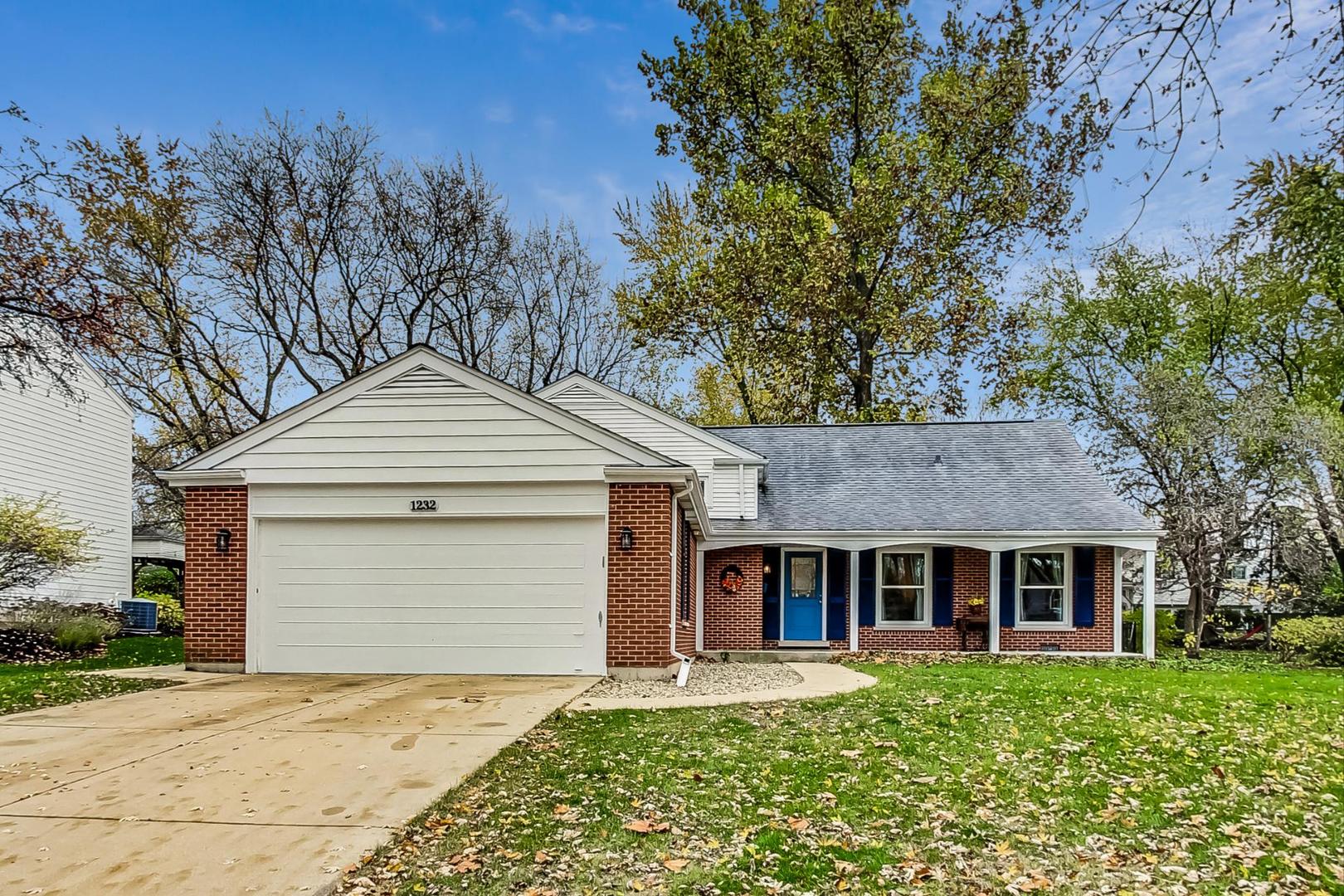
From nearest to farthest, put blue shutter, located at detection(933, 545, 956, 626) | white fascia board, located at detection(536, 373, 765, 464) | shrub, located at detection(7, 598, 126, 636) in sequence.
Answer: shrub, located at detection(7, 598, 126, 636) < blue shutter, located at detection(933, 545, 956, 626) < white fascia board, located at detection(536, 373, 765, 464)

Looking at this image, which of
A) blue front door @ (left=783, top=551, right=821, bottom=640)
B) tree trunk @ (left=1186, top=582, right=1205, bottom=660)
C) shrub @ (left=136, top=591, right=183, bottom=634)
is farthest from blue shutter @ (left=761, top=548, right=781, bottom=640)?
shrub @ (left=136, top=591, right=183, bottom=634)

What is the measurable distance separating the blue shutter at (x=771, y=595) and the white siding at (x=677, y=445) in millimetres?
851

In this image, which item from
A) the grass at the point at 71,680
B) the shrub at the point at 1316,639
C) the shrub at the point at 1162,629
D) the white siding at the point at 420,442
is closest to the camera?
the grass at the point at 71,680

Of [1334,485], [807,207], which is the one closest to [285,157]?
[807,207]

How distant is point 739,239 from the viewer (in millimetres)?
25281

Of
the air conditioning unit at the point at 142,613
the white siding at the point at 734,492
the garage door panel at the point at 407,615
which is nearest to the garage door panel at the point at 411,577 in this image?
the garage door panel at the point at 407,615

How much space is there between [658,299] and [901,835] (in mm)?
21967

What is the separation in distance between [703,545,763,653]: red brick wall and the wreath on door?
6 cm

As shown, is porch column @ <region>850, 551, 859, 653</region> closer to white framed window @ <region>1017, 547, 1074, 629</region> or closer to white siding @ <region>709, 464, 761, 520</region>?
white siding @ <region>709, 464, 761, 520</region>

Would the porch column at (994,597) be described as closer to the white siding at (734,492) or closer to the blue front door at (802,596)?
the blue front door at (802,596)

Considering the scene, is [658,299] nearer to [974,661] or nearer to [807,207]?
[807,207]

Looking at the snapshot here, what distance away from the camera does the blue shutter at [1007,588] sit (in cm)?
1722

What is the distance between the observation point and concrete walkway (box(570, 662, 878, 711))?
8.59 meters

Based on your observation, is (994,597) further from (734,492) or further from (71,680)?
(71,680)
